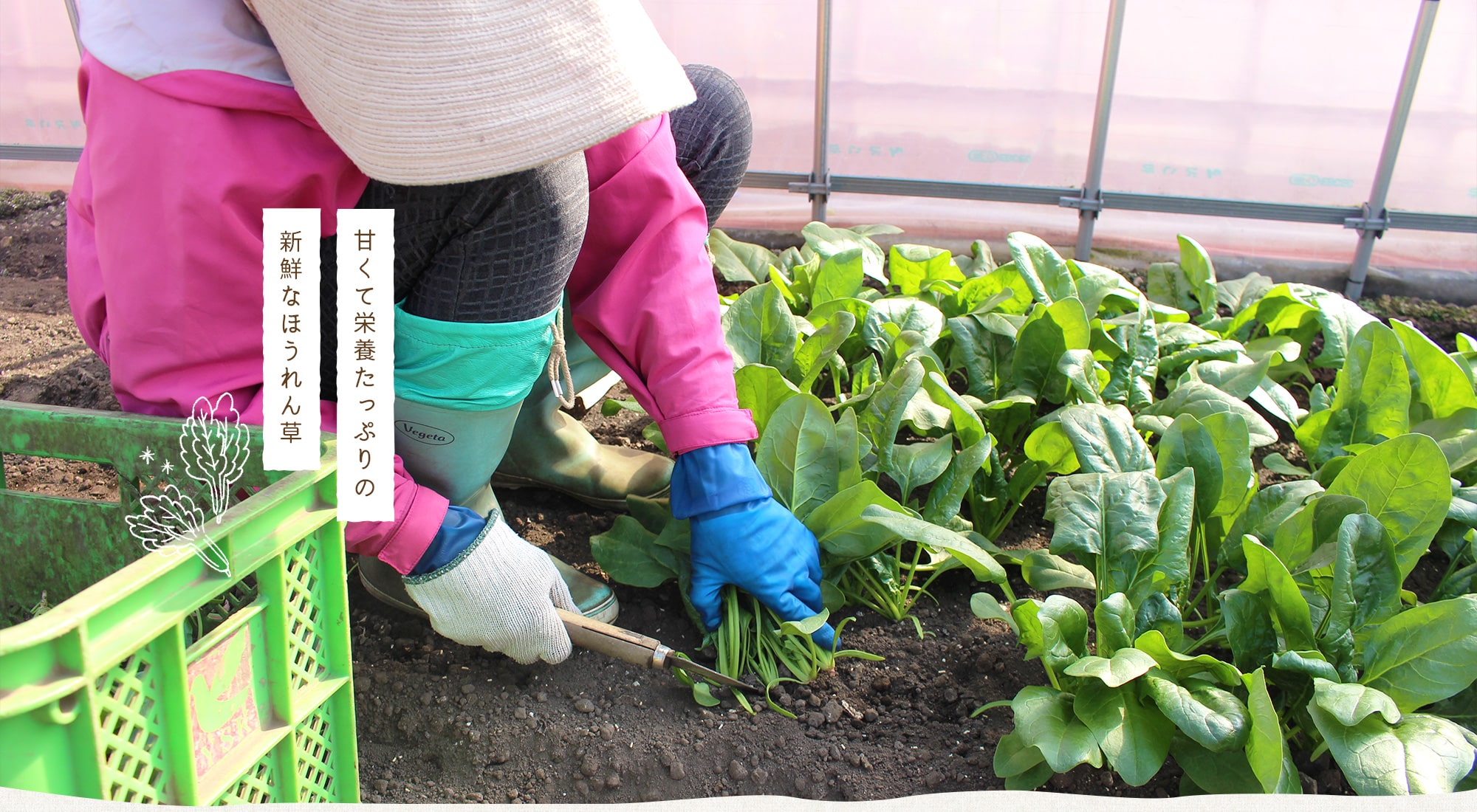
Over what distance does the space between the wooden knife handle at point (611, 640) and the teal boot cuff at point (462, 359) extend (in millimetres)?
247

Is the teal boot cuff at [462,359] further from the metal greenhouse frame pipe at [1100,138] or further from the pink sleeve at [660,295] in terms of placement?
the metal greenhouse frame pipe at [1100,138]

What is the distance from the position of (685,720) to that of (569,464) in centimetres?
48

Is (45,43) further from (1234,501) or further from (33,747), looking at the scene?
(1234,501)

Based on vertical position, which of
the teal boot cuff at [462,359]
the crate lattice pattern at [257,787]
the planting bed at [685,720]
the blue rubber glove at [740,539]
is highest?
the teal boot cuff at [462,359]

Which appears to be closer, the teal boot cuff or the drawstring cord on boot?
the teal boot cuff

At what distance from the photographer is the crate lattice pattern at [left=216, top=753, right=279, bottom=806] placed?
0.69 meters

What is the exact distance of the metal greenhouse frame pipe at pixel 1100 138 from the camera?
216cm

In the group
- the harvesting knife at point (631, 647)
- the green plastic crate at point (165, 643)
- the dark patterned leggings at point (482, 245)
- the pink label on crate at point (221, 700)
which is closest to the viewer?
the green plastic crate at point (165, 643)

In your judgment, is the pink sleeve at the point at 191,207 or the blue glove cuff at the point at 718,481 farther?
the blue glove cuff at the point at 718,481

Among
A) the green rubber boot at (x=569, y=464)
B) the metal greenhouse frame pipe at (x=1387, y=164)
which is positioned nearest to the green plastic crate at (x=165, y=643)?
the green rubber boot at (x=569, y=464)

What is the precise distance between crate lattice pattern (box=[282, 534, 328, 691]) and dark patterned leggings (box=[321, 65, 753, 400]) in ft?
1.12

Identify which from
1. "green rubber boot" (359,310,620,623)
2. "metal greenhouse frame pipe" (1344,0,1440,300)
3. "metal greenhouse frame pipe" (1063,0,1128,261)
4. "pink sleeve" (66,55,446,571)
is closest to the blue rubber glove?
"green rubber boot" (359,310,620,623)

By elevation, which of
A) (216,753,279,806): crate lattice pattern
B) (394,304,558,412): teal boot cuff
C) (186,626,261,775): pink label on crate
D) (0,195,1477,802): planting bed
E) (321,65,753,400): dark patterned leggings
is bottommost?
(0,195,1477,802): planting bed

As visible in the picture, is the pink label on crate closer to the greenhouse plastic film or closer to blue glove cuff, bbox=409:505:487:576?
blue glove cuff, bbox=409:505:487:576
